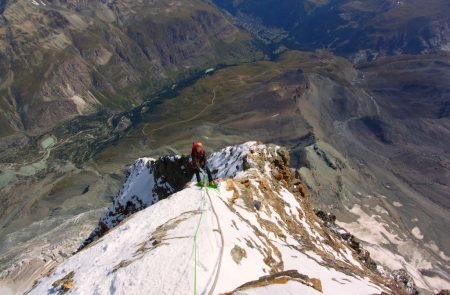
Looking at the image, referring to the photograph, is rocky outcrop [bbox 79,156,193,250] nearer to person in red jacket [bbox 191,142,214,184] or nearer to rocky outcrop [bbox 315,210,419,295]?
person in red jacket [bbox 191,142,214,184]

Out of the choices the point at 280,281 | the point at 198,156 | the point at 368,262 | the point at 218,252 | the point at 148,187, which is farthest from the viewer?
the point at 148,187

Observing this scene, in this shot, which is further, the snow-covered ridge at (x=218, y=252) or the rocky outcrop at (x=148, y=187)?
the rocky outcrop at (x=148, y=187)

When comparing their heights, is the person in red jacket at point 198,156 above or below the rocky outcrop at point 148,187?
above

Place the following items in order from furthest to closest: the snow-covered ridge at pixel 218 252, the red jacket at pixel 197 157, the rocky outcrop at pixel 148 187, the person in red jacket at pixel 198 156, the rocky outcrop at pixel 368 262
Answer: the rocky outcrop at pixel 148 187 → the rocky outcrop at pixel 368 262 → the red jacket at pixel 197 157 → the person in red jacket at pixel 198 156 → the snow-covered ridge at pixel 218 252

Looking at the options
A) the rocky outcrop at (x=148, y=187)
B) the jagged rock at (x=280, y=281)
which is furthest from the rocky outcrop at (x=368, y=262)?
the jagged rock at (x=280, y=281)

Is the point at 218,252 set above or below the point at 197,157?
below

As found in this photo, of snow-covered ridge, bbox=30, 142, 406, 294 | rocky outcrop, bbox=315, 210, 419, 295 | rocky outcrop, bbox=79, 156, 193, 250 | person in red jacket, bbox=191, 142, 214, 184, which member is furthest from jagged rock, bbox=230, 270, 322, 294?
rocky outcrop, bbox=79, 156, 193, 250

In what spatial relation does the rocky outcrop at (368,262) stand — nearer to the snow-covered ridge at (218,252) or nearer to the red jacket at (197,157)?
the snow-covered ridge at (218,252)

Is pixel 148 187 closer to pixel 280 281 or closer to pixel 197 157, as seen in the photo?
pixel 197 157

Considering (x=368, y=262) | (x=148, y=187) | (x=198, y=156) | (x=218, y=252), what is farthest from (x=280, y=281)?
(x=148, y=187)

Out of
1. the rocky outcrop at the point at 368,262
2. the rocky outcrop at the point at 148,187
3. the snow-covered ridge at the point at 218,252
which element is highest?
the snow-covered ridge at the point at 218,252
